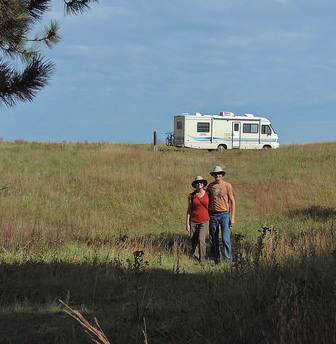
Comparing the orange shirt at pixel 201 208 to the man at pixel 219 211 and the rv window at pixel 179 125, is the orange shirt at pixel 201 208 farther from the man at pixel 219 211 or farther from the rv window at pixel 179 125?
the rv window at pixel 179 125

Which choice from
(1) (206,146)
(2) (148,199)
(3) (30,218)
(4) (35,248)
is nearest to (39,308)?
(4) (35,248)

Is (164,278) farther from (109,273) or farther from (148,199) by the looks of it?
(148,199)

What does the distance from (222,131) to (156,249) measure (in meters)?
22.9

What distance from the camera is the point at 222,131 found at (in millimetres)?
31344

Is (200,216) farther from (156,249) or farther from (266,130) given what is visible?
(266,130)

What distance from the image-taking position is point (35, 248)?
8570 millimetres

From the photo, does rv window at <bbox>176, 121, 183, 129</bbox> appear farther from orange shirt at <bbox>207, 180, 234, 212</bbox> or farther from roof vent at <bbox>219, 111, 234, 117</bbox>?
orange shirt at <bbox>207, 180, 234, 212</bbox>

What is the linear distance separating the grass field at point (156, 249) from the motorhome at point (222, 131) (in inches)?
55.0

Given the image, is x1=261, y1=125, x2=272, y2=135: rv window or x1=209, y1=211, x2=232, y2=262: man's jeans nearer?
x1=209, y1=211, x2=232, y2=262: man's jeans

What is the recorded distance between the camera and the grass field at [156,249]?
3861 millimetres

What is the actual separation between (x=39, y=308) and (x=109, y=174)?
14899 millimetres

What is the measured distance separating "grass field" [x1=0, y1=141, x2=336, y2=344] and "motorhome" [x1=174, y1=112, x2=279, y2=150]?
55.0 inches

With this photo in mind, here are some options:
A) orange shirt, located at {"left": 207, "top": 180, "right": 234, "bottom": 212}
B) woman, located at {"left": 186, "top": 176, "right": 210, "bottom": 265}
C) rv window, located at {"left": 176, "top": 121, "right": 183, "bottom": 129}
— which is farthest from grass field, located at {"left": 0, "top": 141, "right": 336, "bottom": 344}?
rv window, located at {"left": 176, "top": 121, "right": 183, "bottom": 129}

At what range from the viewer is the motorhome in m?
31.0
